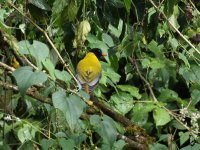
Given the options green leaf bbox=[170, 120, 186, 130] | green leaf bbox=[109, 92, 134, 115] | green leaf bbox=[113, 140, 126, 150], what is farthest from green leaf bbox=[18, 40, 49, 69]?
green leaf bbox=[170, 120, 186, 130]

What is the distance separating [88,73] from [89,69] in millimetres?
77

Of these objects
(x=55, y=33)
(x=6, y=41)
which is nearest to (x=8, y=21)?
(x=6, y=41)

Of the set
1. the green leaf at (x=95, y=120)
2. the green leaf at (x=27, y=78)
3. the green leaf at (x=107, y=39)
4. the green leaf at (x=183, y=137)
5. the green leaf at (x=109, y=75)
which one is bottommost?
the green leaf at (x=183, y=137)

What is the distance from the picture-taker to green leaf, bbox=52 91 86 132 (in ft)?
4.49

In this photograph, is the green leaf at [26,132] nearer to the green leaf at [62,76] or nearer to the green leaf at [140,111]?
the green leaf at [62,76]

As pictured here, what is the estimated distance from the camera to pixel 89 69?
2.66m

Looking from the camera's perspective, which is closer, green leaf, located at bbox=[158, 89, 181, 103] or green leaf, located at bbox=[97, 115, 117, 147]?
green leaf, located at bbox=[97, 115, 117, 147]

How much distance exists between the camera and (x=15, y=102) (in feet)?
7.11

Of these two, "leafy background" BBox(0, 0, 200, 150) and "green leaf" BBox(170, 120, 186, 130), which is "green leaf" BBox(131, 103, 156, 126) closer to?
"leafy background" BBox(0, 0, 200, 150)

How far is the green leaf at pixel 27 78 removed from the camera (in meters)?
1.34

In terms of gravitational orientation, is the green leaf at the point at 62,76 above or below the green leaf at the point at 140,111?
above

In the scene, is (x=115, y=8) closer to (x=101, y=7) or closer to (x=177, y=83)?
(x=101, y=7)

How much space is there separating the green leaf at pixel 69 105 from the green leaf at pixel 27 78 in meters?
0.06

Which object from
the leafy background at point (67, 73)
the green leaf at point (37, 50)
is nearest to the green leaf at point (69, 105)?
the leafy background at point (67, 73)
